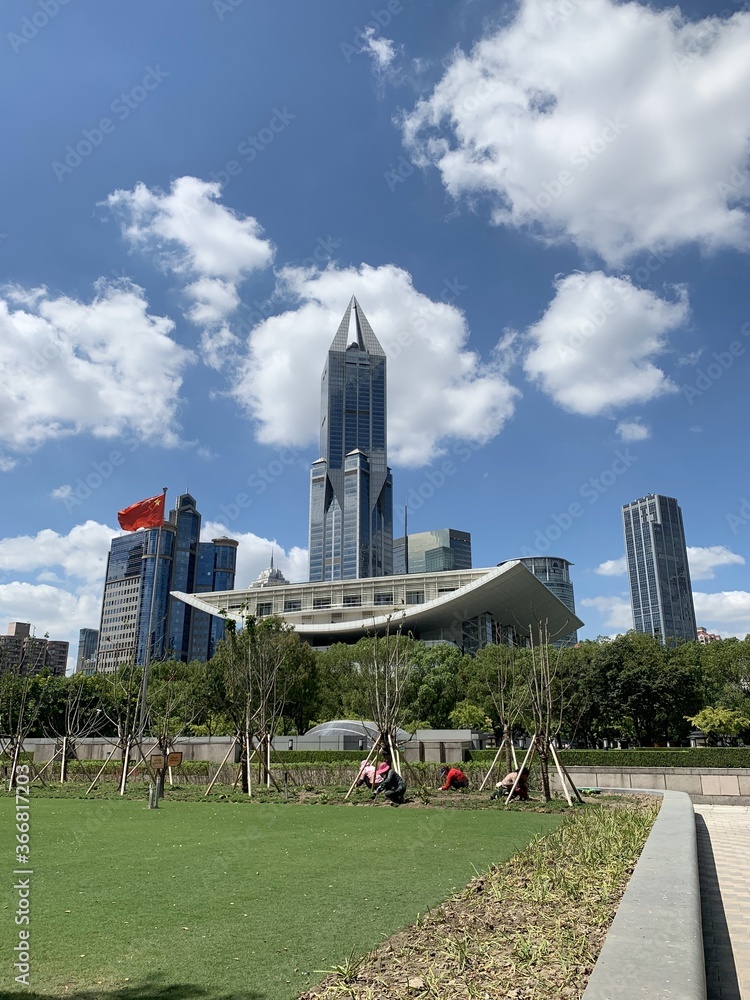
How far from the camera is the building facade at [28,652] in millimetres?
24263

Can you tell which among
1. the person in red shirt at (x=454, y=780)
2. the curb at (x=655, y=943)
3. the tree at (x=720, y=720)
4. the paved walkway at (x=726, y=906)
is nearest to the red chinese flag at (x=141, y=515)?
the person in red shirt at (x=454, y=780)

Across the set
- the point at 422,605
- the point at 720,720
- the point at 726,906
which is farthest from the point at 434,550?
the point at 726,906

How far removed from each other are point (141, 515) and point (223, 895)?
17438 millimetres

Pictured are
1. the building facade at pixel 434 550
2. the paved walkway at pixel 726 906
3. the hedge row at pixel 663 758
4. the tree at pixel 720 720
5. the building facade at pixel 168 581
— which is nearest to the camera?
the paved walkway at pixel 726 906

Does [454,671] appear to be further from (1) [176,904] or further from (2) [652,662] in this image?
(1) [176,904]

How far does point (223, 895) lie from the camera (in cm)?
587

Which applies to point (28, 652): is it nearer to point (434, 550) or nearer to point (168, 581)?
point (168, 581)

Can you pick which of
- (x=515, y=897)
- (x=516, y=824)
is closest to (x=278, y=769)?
(x=516, y=824)

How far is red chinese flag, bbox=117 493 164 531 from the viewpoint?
21859mm

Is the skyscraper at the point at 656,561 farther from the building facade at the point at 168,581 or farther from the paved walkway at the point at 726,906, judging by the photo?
the paved walkway at the point at 726,906

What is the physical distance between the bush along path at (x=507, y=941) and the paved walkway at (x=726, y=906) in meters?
0.67

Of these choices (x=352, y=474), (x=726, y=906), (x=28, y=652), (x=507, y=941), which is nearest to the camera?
(x=507, y=941)

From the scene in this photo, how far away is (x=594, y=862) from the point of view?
6.55 m

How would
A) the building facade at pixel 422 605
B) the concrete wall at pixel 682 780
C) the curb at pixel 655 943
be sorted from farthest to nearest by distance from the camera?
the building facade at pixel 422 605 < the concrete wall at pixel 682 780 < the curb at pixel 655 943
